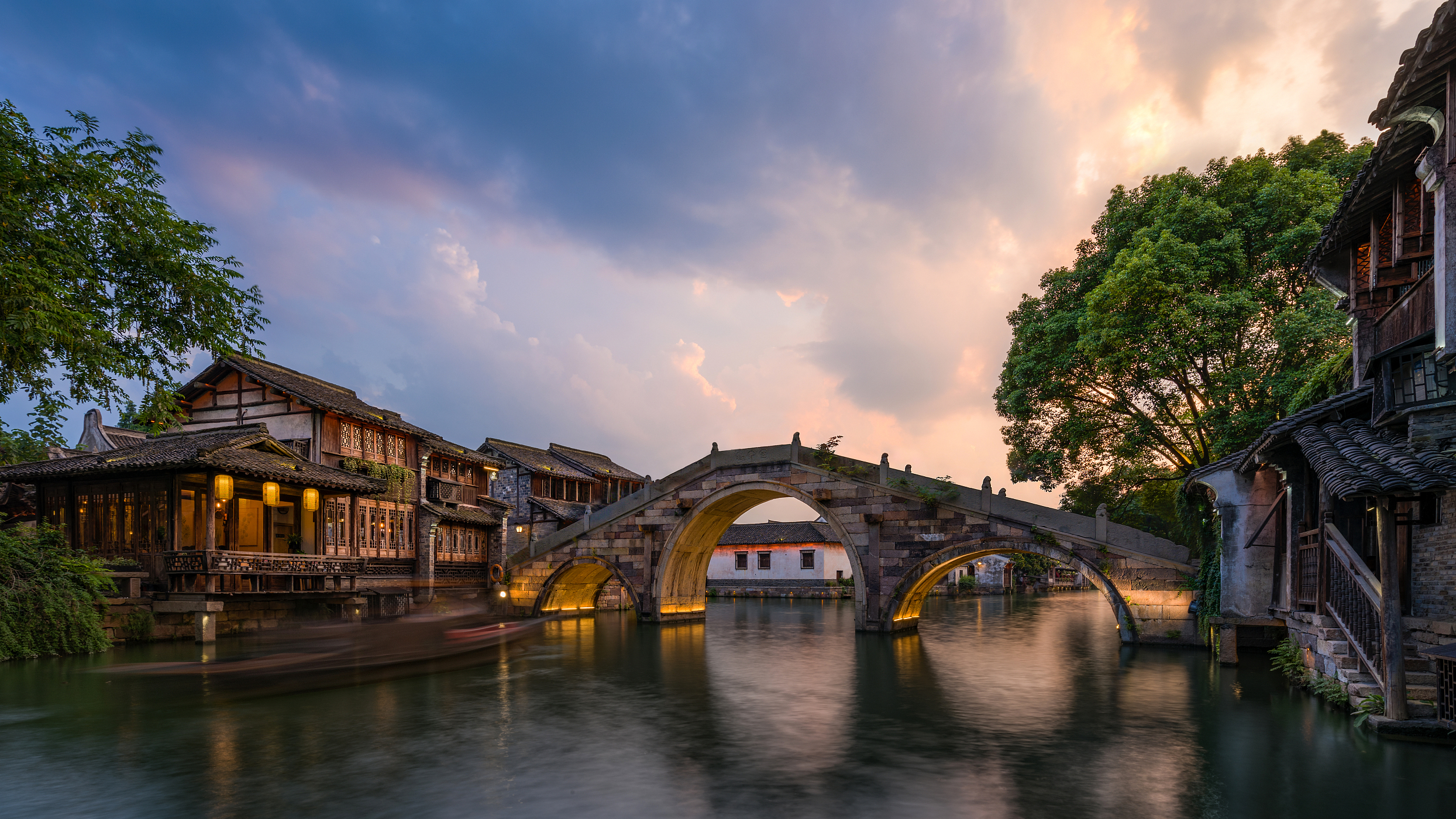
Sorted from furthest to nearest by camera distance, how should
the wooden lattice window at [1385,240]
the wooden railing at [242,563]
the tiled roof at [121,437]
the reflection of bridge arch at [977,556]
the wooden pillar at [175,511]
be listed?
the tiled roof at [121,437] → the wooden pillar at [175,511] → the wooden railing at [242,563] → the reflection of bridge arch at [977,556] → the wooden lattice window at [1385,240]

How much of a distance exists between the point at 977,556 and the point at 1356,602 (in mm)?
11524

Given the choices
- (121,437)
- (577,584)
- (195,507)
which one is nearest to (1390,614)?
(577,584)

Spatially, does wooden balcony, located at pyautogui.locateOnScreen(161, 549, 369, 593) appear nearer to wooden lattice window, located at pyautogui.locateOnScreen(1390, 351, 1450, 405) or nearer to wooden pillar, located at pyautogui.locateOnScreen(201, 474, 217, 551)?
wooden pillar, located at pyautogui.locateOnScreen(201, 474, 217, 551)

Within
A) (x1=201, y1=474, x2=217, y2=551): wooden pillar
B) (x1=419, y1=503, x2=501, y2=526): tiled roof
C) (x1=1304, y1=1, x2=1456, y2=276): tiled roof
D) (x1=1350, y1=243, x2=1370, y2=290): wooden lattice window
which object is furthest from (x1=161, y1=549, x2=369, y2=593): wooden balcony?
(x1=1350, y1=243, x2=1370, y2=290): wooden lattice window

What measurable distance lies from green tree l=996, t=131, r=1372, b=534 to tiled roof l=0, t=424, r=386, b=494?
19737 millimetres

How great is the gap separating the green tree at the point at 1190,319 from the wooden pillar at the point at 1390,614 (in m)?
8.48

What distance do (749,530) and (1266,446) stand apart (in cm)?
3531

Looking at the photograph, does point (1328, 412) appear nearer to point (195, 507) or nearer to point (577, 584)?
point (577, 584)

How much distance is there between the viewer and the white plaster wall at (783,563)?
42.6 metres

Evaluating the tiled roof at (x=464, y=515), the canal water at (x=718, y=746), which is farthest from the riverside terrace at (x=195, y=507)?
Result: the tiled roof at (x=464, y=515)

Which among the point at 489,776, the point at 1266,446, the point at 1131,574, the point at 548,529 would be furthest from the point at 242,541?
the point at 1266,446

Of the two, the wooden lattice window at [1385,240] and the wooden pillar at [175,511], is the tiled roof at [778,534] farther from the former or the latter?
the wooden lattice window at [1385,240]

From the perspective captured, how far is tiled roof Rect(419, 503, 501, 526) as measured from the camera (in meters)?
27.0

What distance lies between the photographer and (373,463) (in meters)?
25.2
